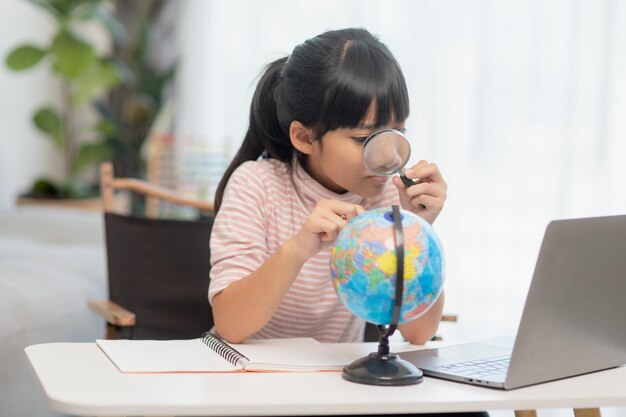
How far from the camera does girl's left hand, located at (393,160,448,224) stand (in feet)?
4.59

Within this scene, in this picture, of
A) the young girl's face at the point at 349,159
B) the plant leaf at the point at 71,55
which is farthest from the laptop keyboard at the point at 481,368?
the plant leaf at the point at 71,55

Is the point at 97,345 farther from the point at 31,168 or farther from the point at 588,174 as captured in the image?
the point at 31,168

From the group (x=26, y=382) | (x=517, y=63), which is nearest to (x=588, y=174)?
(x=517, y=63)

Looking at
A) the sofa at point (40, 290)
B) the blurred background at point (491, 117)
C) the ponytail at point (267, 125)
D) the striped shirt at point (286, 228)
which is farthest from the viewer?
the blurred background at point (491, 117)

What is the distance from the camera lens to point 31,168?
4.74 m

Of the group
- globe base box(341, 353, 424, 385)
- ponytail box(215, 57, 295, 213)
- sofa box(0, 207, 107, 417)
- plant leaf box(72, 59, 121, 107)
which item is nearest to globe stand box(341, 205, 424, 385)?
globe base box(341, 353, 424, 385)

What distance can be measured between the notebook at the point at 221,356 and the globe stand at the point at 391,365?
0.20ft

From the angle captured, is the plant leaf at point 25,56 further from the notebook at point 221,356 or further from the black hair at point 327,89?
the notebook at point 221,356

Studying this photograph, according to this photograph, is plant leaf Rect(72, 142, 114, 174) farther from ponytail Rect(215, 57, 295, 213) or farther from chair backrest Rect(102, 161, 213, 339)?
ponytail Rect(215, 57, 295, 213)

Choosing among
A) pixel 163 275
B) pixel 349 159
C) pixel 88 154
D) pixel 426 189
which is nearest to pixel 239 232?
pixel 349 159

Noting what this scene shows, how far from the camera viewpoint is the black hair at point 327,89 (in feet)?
4.68

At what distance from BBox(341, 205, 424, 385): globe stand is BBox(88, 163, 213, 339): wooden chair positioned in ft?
3.39

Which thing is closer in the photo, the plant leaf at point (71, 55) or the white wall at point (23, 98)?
the plant leaf at point (71, 55)

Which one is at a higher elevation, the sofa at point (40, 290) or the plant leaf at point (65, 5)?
the plant leaf at point (65, 5)
